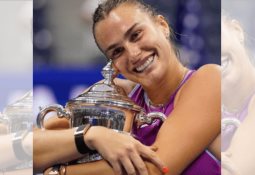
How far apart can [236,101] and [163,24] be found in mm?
328

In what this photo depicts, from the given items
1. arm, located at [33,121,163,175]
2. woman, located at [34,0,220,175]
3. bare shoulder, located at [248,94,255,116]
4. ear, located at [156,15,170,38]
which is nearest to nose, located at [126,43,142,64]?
woman, located at [34,0,220,175]

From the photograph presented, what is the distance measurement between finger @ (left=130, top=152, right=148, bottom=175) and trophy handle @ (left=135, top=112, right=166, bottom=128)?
0.10 meters

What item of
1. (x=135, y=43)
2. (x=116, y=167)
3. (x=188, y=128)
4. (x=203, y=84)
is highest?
(x=135, y=43)

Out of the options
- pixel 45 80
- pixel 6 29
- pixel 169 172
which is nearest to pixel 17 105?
pixel 45 80

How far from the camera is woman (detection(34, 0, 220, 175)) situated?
3.91 ft

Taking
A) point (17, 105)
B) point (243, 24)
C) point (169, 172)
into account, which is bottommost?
point (169, 172)

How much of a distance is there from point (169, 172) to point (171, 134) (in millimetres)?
107

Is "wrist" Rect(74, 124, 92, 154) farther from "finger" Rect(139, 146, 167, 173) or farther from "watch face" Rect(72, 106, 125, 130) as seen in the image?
"finger" Rect(139, 146, 167, 173)

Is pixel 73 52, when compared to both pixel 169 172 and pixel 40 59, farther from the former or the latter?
pixel 169 172

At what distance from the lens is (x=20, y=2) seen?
1.30 meters

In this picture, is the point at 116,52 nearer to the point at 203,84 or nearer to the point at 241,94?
the point at 203,84

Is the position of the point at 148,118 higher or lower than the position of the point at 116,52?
lower

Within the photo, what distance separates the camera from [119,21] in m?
1.22

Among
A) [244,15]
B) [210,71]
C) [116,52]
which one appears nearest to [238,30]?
[244,15]
